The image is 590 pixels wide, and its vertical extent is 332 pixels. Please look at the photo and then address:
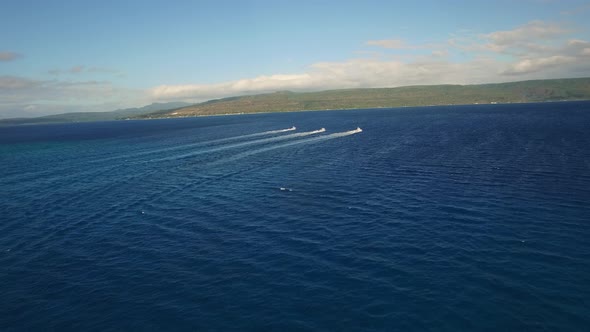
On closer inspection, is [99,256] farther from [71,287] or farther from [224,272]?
[224,272]

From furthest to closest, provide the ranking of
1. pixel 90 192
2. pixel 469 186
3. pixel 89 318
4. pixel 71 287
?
pixel 90 192
pixel 469 186
pixel 71 287
pixel 89 318

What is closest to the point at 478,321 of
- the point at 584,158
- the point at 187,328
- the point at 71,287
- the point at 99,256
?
the point at 187,328

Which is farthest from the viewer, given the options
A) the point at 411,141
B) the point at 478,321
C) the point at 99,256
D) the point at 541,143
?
the point at 411,141

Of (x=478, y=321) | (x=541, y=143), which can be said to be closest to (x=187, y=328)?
(x=478, y=321)

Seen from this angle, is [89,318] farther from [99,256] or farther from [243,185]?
[243,185]

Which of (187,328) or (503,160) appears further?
(503,160)

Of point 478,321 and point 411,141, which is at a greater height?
point 411,141
